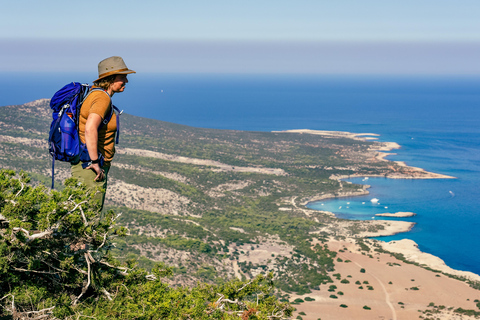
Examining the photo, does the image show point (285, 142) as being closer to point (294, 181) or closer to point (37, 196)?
point (294, 181)

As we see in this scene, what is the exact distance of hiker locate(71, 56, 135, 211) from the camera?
16.1ft

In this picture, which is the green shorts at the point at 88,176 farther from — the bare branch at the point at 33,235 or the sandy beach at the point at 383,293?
the sandy beach at the point at 383,293

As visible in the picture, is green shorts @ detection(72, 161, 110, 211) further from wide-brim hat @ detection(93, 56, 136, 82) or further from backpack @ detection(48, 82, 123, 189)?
wide-brim hat @ detection(93, 56, 136, 82)

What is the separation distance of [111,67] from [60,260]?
9.15ft

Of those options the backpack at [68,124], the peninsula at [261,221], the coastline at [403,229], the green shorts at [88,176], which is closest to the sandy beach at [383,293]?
the peninsula at [261,221]


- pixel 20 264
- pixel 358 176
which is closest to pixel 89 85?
pixel 20 264

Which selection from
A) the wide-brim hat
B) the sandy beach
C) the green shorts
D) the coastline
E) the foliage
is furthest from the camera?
the coastline

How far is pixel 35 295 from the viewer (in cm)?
581

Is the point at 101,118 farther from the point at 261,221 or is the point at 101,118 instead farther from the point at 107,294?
the point at 261,221

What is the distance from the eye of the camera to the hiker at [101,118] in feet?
16.1

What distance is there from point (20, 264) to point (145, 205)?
149ft

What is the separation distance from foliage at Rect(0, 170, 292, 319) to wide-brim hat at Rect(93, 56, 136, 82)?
1566 millimetres

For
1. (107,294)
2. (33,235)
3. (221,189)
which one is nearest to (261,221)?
(221,189)

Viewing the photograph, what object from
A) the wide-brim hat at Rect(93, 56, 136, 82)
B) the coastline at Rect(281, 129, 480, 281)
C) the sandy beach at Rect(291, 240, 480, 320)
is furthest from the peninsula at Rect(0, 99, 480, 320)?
the wide-brim hat at Rect(93, 56, 136, 82)
